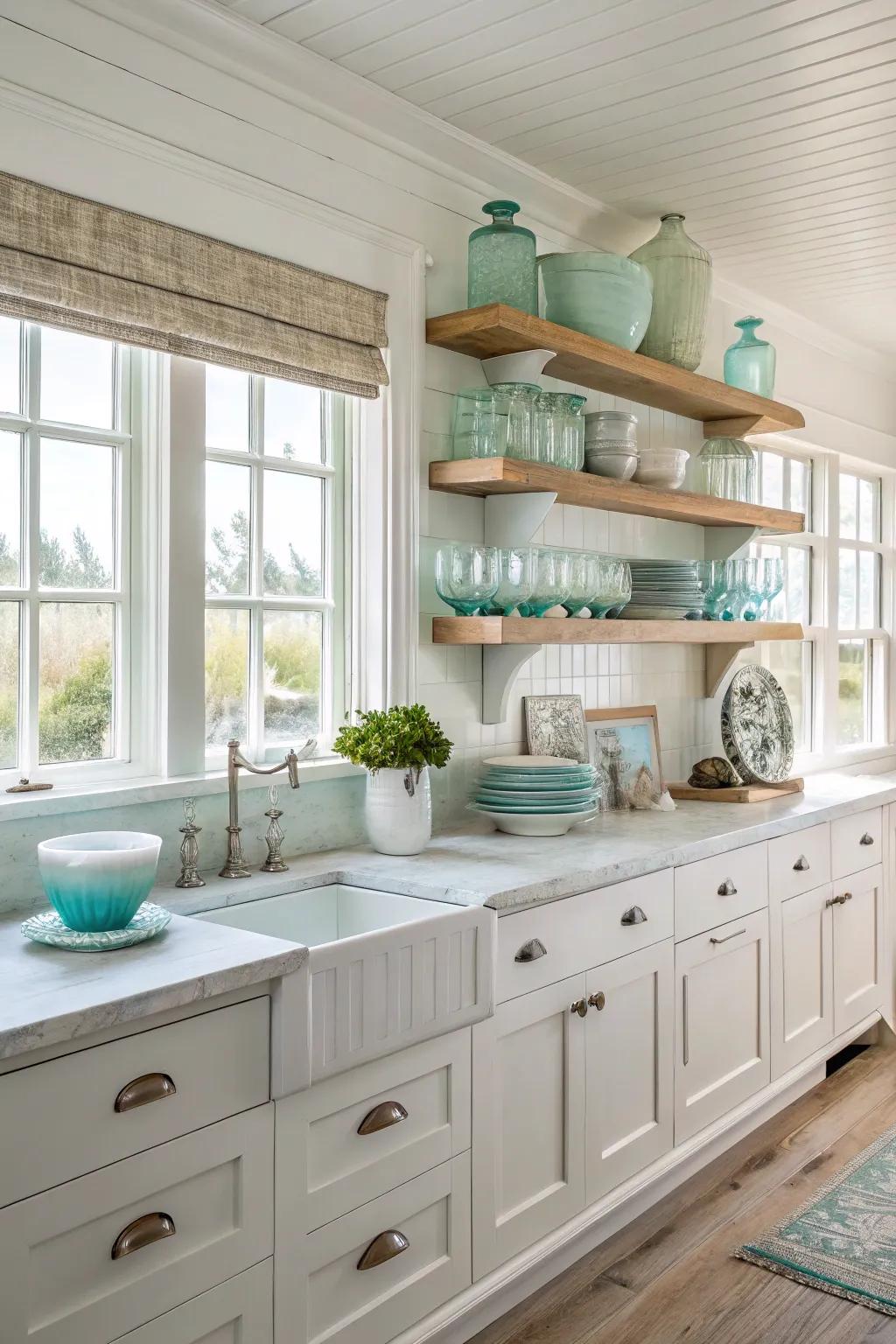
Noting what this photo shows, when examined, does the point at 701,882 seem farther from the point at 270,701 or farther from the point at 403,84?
the point at 403,84

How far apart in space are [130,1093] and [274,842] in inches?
35.1

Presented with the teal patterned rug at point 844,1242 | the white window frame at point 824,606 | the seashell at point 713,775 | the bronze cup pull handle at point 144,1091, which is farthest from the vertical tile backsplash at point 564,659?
the bronze cup pull handle at point 144,1091

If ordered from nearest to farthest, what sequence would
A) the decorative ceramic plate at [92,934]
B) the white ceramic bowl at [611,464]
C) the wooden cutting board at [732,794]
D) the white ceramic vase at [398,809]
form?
the decorative ceramic plate at [92,934] → the white ceramic vase at [398,809] → the white ceramic bowl at [611,464] → the wooden cutting board at [732,794]

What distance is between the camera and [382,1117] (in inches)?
75.0

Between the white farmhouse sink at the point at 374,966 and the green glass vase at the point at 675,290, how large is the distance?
1.90 m

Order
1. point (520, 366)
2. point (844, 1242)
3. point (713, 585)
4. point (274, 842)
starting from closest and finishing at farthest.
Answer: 1. point (274, 842)
2. point (844, 1242)
3. point (520, 366)
4. point (713, 585)

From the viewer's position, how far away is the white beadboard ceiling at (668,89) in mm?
2242

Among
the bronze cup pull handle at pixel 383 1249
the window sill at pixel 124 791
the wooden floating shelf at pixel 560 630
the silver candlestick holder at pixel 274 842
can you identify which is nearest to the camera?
the bronze cup pull handle at pixel 383 1249

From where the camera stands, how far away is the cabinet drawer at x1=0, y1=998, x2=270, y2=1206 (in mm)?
1380

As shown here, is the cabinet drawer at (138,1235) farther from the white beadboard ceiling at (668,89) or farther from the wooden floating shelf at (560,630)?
the white beadboard ceiling at (668,89)

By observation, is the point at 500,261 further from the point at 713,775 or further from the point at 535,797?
the point at 713,775

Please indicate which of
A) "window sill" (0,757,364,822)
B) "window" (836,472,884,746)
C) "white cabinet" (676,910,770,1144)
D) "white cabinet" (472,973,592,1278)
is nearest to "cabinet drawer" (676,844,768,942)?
"white cabinet" (676,910,770,1144)

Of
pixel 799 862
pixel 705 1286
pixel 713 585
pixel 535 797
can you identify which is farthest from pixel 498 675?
pixel 705 1286

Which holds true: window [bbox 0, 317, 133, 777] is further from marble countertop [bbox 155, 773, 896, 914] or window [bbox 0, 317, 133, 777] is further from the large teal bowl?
the large teal bowl
